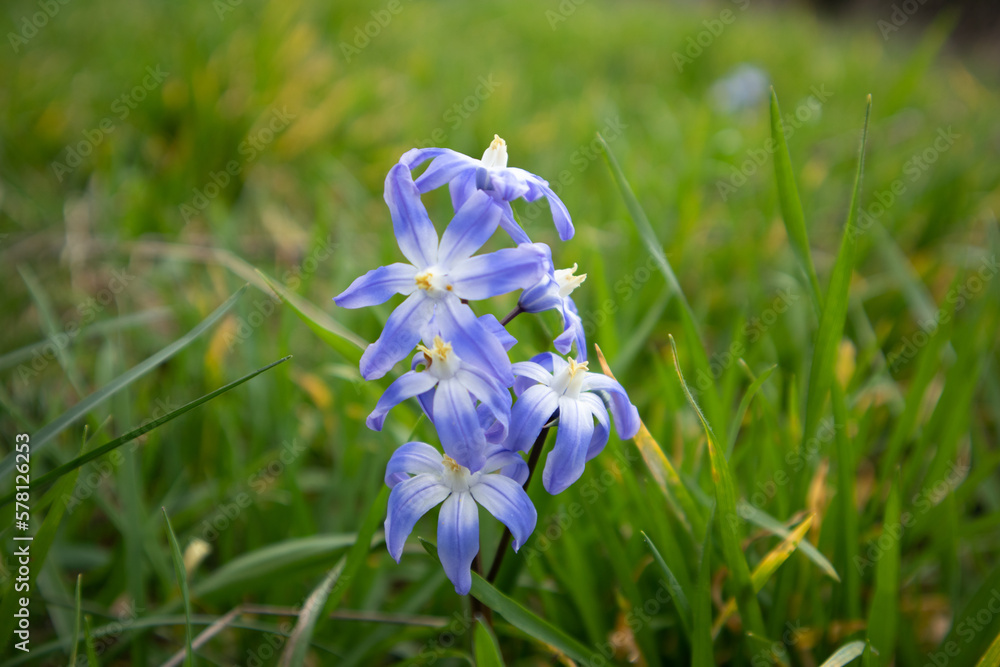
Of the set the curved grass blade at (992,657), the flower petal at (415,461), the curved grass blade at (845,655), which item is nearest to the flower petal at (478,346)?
the flower petal at (415,461)

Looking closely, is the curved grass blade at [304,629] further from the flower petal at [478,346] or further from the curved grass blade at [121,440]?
the flower petal at [478,346]

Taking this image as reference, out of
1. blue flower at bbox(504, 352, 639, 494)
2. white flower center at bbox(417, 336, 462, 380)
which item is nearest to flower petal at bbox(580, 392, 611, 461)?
blue flower at bbox(504, 352, 639, 494)

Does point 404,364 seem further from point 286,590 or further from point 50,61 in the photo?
point 50,61

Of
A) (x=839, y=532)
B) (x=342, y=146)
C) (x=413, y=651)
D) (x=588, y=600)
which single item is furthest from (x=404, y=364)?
(x=342, y=146)

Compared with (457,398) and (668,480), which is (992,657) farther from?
(457,398)

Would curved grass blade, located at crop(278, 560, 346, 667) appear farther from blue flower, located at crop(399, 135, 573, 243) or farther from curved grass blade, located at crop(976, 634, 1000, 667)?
curved grass blade, located at crop(976, 634, 1000, 667)

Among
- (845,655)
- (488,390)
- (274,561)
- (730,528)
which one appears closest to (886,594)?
(845,655)
